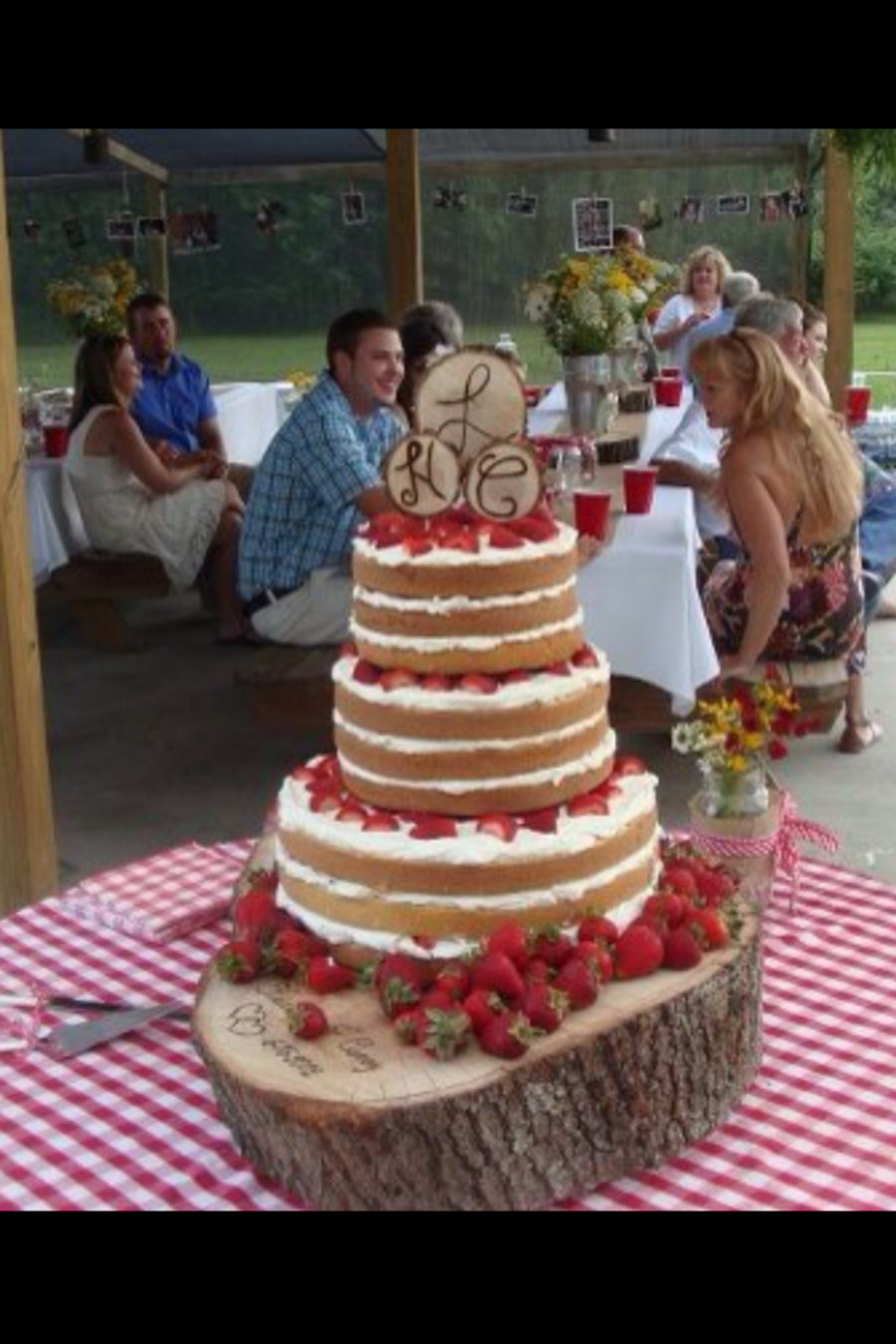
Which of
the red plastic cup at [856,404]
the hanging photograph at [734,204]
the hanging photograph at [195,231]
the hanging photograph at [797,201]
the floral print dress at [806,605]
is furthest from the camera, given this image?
the hanging photograph at [734,204]

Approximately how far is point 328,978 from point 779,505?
9.72 ft

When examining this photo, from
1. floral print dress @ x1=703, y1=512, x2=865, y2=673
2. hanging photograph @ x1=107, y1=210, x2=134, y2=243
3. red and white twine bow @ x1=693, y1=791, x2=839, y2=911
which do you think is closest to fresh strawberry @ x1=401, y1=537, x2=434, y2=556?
red and white twine bow @ x1=693, y1=791, x2=839, y2=911

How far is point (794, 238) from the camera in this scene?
1277cm

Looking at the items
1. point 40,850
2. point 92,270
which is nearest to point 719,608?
point 40,850

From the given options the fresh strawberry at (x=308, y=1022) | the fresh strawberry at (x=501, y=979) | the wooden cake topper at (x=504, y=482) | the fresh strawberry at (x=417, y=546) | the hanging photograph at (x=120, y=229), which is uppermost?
the hanging photograph at (x=120, y=229)

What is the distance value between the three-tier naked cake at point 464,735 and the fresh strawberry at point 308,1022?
18 centimetres

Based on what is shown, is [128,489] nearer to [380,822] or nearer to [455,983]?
[380,822]

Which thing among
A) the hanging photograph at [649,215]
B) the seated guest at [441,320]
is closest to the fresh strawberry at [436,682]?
the seated guest at [441,320]

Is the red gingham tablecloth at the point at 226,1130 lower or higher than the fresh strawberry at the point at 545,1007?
lower

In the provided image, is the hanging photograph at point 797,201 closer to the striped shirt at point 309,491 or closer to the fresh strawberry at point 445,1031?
the striped shirt at point 309,491

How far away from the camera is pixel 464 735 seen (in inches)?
88.4

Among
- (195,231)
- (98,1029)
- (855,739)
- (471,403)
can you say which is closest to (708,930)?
(471,403)

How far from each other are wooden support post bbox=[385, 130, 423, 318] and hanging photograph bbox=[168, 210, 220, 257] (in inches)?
111

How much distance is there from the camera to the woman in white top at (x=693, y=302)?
395 inches
